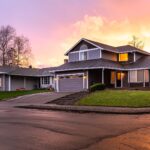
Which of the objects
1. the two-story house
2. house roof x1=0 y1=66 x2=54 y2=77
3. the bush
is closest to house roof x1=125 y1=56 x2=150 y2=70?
the two-story house

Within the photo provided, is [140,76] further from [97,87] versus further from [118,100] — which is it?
[118,100]

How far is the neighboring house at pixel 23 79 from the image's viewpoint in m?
50.3

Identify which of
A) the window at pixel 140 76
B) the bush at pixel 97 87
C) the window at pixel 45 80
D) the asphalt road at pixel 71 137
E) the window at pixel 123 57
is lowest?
the asphalt road at pixel 71 137

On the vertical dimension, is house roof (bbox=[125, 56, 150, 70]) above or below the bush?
above

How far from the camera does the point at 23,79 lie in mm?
54281

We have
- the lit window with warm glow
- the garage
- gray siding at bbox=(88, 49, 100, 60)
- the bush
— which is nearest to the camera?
the bush

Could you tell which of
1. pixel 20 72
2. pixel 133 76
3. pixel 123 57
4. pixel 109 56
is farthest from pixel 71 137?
pixel 20 72

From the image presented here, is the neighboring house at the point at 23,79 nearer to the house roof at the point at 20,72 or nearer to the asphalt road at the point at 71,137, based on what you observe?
the house roof at the point at 20,72

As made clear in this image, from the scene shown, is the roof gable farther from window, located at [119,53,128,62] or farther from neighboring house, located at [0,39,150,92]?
window, located at [119,53,128,62]

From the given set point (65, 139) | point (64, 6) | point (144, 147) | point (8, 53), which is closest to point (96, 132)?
point (65, 139)

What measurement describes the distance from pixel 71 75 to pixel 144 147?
33.1 meters

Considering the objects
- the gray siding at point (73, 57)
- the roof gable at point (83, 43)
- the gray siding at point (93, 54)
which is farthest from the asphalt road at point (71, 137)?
the gray siding at point (73, 57)

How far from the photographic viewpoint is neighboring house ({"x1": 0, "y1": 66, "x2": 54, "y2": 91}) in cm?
5034

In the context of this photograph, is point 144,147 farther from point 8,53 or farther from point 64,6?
point 8,53
